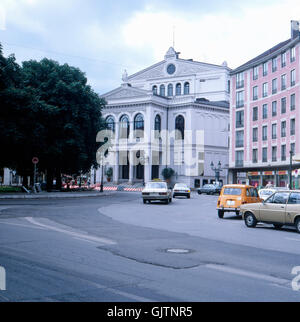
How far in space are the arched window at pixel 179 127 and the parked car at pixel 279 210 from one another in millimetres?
63701

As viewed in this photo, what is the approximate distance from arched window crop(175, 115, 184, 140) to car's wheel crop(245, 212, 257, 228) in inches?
2506

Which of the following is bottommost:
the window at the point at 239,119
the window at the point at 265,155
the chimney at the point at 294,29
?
the window at the point at 265,155

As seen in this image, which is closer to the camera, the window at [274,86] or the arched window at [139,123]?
the window at [274,86]

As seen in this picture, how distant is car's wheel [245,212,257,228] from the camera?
1665cm

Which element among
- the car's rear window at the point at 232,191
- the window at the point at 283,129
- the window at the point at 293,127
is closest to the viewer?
the car's rear window at the point at 232,191

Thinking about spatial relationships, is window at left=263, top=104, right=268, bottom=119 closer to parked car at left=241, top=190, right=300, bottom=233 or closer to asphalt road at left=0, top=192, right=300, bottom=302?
parked car at left=241, top=190, right=300, bottom=233

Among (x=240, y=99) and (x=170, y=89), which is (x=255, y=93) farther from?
(x=170, y=89)

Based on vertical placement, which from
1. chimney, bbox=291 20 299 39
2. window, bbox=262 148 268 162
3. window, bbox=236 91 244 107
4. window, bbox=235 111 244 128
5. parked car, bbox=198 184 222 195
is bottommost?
parked car, bbox=198 184 222 195

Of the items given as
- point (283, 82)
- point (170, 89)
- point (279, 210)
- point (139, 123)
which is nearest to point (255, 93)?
point (283, 82)

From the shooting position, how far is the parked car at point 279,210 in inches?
605

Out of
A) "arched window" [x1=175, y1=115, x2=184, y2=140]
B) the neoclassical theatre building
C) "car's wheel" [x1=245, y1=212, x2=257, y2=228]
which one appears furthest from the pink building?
"car's wheel" [x1=245, y1=212, x2=257, y2=228]

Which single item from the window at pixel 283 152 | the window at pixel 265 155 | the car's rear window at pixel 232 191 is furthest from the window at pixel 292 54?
the car's rear window at pixel 232 191

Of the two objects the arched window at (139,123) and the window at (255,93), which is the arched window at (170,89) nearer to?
the arched window at (139,123)
